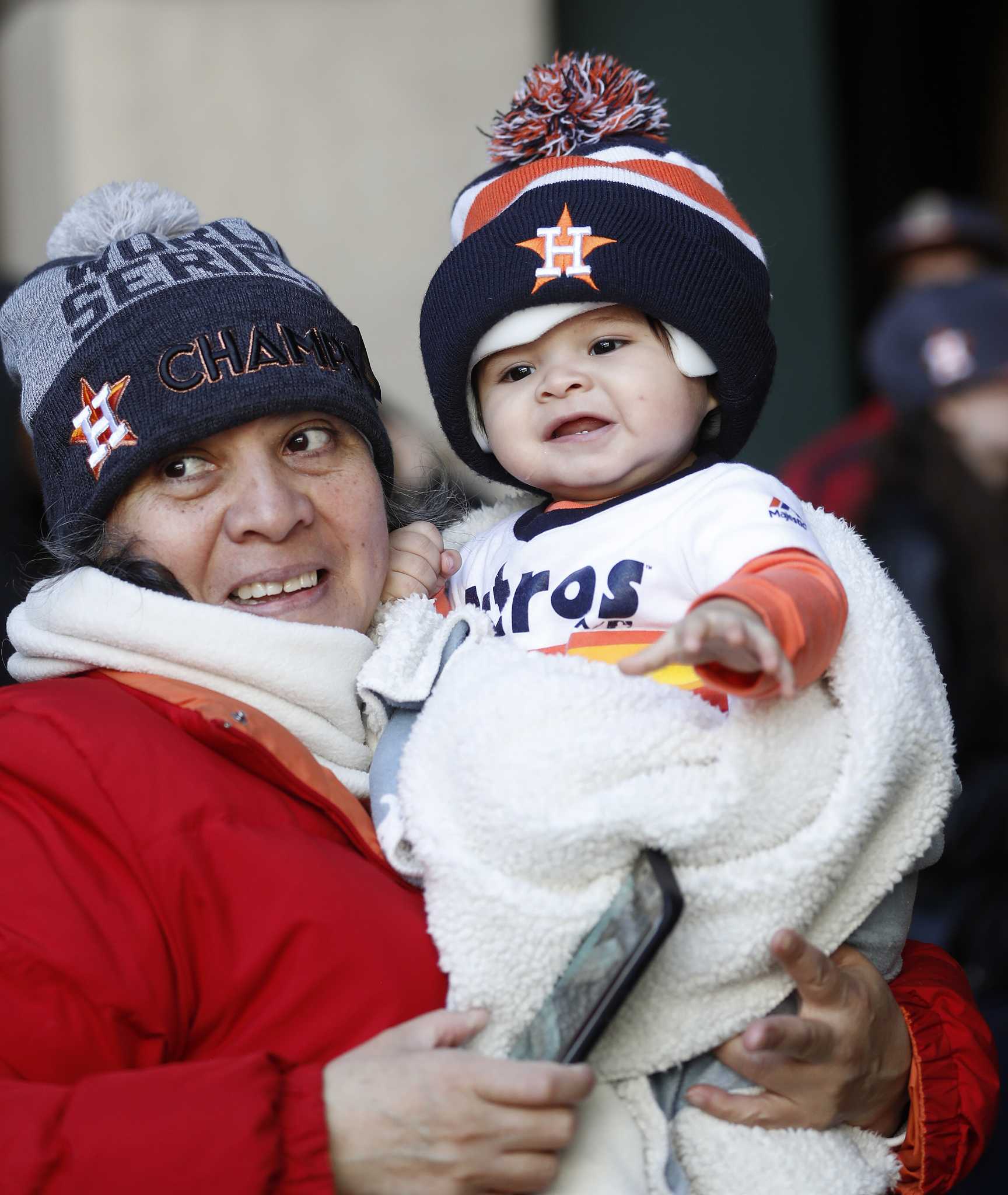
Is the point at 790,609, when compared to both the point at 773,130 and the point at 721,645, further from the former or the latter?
the point at 773,130

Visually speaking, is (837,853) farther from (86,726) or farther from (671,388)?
(86,726)

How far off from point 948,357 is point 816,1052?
10.7 ft

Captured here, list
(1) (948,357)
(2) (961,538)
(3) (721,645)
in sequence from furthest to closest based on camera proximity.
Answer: (1) (948,357) < (2) (961,538) < (3) (721,645)

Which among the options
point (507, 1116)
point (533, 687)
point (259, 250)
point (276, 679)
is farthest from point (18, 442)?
point (507, 1116)

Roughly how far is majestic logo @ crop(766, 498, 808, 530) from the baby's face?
0.66ft

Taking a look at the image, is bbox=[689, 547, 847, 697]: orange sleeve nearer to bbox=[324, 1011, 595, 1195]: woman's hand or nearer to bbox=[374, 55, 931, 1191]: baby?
bbox=[374, 55, 931, 1191]: baby

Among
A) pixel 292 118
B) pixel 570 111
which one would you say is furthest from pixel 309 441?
pixel 292 118

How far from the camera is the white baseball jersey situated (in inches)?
68.8

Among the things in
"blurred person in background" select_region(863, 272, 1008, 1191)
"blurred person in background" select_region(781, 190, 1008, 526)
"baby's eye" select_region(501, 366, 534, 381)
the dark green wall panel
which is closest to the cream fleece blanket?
"baby's eye" select_region(501, 366, 534, 381)

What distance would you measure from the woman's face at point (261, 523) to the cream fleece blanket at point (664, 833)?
0.31 metres

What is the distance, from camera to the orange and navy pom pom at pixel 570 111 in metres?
1.98

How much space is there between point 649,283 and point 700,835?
703 mm

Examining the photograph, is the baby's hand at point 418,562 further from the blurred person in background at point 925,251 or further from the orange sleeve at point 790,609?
the blurred person in background at point 925,251

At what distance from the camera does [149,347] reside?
190 cm
